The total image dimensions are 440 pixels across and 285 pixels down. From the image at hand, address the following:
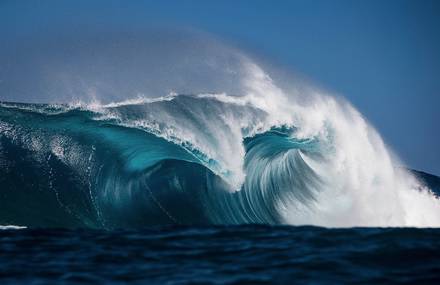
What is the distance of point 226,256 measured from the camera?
537 cm

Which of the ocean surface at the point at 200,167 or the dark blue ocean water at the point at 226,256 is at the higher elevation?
the ocean surface at the point at 200,167

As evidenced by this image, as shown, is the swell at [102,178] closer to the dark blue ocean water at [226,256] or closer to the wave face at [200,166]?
the wave face at [200,166]

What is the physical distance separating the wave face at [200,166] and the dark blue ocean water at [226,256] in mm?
5225

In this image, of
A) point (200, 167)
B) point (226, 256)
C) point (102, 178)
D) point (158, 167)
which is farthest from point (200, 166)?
point (226, 256)

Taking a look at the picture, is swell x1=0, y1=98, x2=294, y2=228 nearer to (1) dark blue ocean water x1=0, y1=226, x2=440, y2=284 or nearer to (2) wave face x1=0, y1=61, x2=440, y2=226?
(2) wave face x1=0, y1=61, x2=440, y2=226

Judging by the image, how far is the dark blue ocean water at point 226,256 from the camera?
454 cm

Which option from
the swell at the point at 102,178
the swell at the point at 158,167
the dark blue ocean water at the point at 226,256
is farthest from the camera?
the swell at the point at 158,167

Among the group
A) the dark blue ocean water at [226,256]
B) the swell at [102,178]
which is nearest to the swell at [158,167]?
the swell at [102,178]

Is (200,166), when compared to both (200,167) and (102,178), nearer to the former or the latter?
(200,167)

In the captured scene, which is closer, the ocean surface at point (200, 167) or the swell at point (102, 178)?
the swell at point (102, 178)

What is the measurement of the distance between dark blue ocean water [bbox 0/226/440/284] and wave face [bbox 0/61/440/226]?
5225 mm

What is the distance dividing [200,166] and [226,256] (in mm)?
8365

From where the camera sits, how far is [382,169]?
46.6 feet

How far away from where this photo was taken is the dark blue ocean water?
4.54 metres
